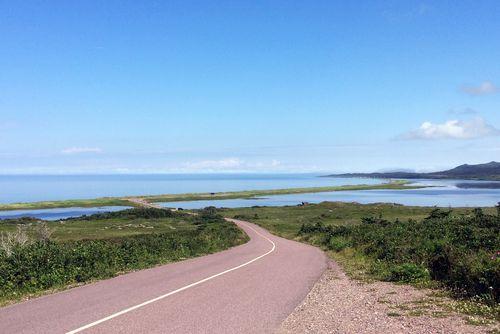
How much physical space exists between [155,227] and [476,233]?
2486 inches

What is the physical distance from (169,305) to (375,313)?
5112 millimetres

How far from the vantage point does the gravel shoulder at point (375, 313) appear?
9.02 m

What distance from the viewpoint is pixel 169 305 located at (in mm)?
Result: 11508

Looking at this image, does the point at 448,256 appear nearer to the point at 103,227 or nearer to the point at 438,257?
the point at 438,257

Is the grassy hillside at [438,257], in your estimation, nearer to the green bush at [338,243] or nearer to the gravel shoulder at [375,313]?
the green bush at [338,243]

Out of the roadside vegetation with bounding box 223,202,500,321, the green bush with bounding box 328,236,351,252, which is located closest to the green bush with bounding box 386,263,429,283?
the roadside vegetation with bounding box 223,202,500,321

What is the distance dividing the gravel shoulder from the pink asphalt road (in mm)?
552

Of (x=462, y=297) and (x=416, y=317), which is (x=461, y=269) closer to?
(x=462, y=297)

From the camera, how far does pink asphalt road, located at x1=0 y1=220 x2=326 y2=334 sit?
374 inches

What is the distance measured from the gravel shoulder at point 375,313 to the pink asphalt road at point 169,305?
0.55m

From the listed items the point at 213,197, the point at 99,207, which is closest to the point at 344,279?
the point at 99,207

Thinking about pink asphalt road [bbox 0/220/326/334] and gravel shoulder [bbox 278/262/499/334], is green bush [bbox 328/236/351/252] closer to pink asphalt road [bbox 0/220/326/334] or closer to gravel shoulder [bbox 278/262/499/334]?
pink asphalt road [bbox 0/220/326/334]

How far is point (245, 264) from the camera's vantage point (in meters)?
21.5

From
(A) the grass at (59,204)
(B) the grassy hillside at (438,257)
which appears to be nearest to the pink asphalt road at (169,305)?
(B) the grassy hillside at (438,257)
